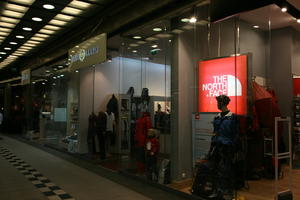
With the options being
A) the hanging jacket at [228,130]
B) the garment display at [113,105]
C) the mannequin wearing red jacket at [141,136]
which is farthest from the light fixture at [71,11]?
the hanging jacket at [228,130]

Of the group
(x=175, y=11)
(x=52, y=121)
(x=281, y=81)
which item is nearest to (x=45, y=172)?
(x=175, y=11)

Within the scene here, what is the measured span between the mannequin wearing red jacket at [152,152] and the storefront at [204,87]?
0.07 ft

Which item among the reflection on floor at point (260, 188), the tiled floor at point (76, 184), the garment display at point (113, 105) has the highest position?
the garment display at point (113, 105)

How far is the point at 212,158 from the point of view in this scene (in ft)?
13.1

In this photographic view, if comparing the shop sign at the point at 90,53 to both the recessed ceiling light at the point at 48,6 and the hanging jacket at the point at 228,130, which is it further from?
the hanging jacket at the point at 228,130

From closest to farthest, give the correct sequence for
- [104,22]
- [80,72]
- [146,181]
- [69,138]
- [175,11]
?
[175,11] < [146,181] < [104,22] < [80,72] < [69,138]

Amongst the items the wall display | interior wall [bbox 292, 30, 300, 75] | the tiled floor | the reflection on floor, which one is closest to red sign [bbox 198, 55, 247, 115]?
the reflection on floor

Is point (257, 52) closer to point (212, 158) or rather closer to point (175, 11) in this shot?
point (175, 11)

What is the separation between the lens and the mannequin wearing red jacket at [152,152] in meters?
5.16

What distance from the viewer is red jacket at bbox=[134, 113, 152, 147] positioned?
18.0 ft

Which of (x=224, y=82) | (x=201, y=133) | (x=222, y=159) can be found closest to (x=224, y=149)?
(x=222, y=159)

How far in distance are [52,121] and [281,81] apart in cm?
814

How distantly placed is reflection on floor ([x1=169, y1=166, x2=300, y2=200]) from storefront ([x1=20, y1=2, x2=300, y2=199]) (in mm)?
17

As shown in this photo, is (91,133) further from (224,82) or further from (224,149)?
(224,149)
